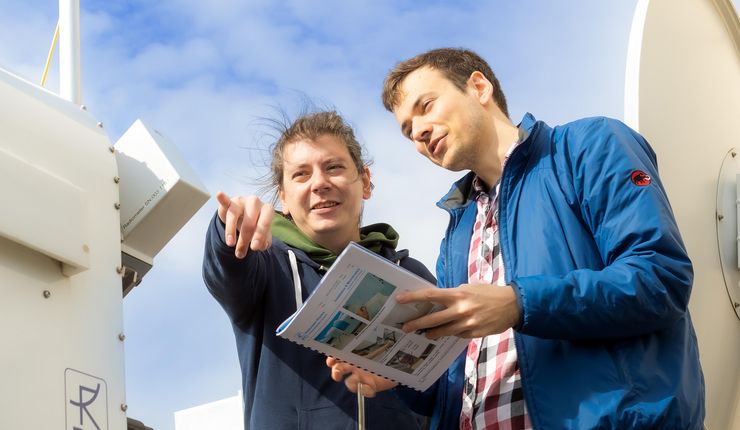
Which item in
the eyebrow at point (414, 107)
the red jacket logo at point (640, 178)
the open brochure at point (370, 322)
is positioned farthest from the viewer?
the eyebrow at point (414, 107)

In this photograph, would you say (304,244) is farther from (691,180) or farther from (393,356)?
(691,180)

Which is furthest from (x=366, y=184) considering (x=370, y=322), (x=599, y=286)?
(x=599, y=286)

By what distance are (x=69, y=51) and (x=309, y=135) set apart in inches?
35.9

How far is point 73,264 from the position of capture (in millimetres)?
2877

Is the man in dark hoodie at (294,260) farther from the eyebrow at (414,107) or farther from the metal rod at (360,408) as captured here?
the eyebrow at (414,107)

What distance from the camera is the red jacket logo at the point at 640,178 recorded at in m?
2.92

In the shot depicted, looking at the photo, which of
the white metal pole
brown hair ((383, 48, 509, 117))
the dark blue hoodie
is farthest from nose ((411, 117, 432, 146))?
the white metal pole

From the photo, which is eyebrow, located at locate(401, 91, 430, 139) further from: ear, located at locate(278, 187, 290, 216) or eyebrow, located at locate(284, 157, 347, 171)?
ear, located at locate(278, 187, 290, 216)

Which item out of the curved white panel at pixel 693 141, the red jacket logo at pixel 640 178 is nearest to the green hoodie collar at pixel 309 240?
the curved white panel at pixel 693 141

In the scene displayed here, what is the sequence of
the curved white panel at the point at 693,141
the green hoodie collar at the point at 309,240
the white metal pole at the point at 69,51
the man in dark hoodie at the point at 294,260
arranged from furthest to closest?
Result: 1. the curved white panel at the point at 693,141
2. the green hoodie collar at the point at 309,240
3. the white metal pole at the point at 69,51
4. the man in dark hoodie at the point at 294,260

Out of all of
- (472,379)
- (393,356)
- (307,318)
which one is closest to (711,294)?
(472,379)

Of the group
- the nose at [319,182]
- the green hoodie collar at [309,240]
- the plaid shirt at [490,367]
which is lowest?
the plaid shirt at [490,367]

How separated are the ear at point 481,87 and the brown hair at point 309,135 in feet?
1.93

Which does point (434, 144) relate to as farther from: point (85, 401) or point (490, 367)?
point (85, 401)
